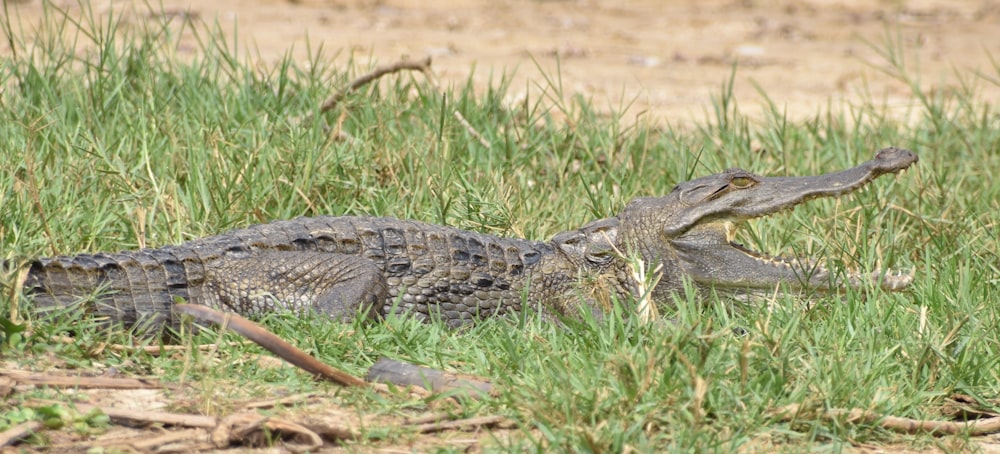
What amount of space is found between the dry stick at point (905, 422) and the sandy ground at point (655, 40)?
500 cm

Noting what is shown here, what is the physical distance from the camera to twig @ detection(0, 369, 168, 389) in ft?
11.0

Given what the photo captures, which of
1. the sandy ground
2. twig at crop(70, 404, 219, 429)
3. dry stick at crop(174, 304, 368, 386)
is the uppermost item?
dry stick at crop(174, 304, 368, 386)

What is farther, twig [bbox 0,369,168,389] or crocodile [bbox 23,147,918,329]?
crocodile [bbox 23,147,918,329]

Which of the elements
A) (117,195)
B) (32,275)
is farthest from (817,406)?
(117,195)

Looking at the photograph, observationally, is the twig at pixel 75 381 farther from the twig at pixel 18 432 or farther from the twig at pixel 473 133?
the twig at pixel 473 133

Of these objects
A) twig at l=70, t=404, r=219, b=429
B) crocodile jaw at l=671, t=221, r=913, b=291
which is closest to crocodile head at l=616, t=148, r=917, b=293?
crocodile jaw at l=671, t=221, r=913, b=291

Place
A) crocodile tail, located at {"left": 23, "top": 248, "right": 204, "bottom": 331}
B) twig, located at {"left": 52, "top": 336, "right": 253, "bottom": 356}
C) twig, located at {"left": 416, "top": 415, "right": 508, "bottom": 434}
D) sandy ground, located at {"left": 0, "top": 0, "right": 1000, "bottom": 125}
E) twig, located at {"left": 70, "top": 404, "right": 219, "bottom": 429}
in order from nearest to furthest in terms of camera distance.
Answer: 1. twig, located at {"left": 70, "top": 404, "right": 219, "bottom": 429}
2. twig, located at {"left": 416, "top": 415, "right": 508, "bottom": 434}
3. twig, located at {"left": 52, "top": 336, "right": 253, "bottom": 356}
4. crocodile tail, located at {"left": 23, "top": 248, "right": 204, "bottom": 331}
5. sandy ground, located at {"left": 0, "top": 0, "right": 1000, "bottom": 125}

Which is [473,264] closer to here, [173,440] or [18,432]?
[173,440]

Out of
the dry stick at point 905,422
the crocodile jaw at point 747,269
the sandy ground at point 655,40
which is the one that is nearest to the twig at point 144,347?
the dry stick at point 905,422

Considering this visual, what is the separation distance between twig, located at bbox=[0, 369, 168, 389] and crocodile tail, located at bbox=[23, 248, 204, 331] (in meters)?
0.48

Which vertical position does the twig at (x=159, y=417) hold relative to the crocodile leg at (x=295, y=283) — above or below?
above

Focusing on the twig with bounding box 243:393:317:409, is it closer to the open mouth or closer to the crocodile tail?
the crocodile tail

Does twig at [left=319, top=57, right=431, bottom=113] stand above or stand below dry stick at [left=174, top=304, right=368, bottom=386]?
above

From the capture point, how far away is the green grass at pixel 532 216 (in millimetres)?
3305
